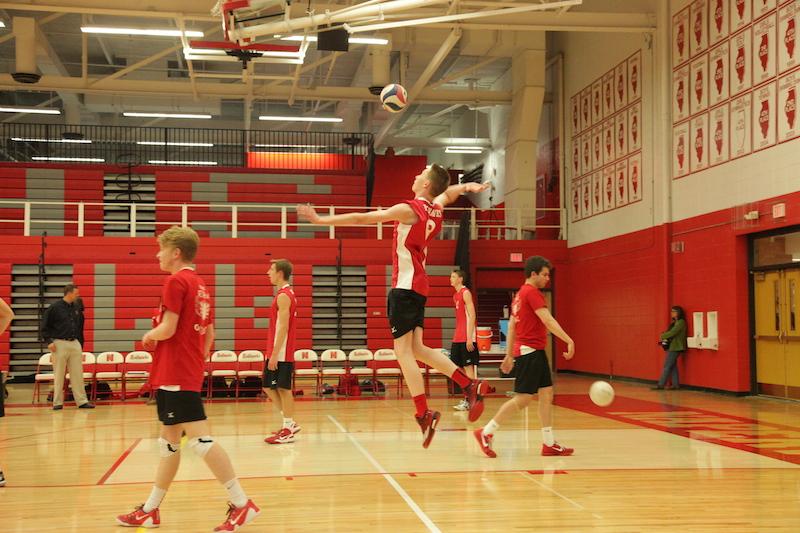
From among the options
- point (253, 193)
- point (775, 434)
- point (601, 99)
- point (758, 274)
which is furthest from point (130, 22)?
point (775, 434)

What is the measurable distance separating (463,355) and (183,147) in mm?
21196

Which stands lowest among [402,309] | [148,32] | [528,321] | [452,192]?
[528,321]

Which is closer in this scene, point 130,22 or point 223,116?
point 130,22

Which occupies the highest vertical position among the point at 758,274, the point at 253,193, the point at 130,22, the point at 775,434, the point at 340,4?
the point at 130,22

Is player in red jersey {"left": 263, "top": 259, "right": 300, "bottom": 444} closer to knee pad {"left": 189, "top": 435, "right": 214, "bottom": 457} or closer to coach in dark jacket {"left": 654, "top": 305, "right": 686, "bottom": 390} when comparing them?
knee pad {"left": 189, "top": 435, "right": 214, "bottom": 457}

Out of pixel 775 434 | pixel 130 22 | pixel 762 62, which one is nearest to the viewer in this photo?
pixel 775 434

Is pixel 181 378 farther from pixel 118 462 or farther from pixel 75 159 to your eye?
pixel 75 159

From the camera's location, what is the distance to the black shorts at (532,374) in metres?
7.69

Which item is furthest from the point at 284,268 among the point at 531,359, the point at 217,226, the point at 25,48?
the point at 217,226

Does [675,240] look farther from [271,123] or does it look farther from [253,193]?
[271,123]

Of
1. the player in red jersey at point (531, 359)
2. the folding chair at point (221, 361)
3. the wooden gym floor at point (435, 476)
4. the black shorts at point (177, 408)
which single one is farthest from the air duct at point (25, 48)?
the black shorts at point (177, 408)

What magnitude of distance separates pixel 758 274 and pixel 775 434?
5578 mm

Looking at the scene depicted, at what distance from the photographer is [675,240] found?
54.3ft

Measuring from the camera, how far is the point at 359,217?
545cm
